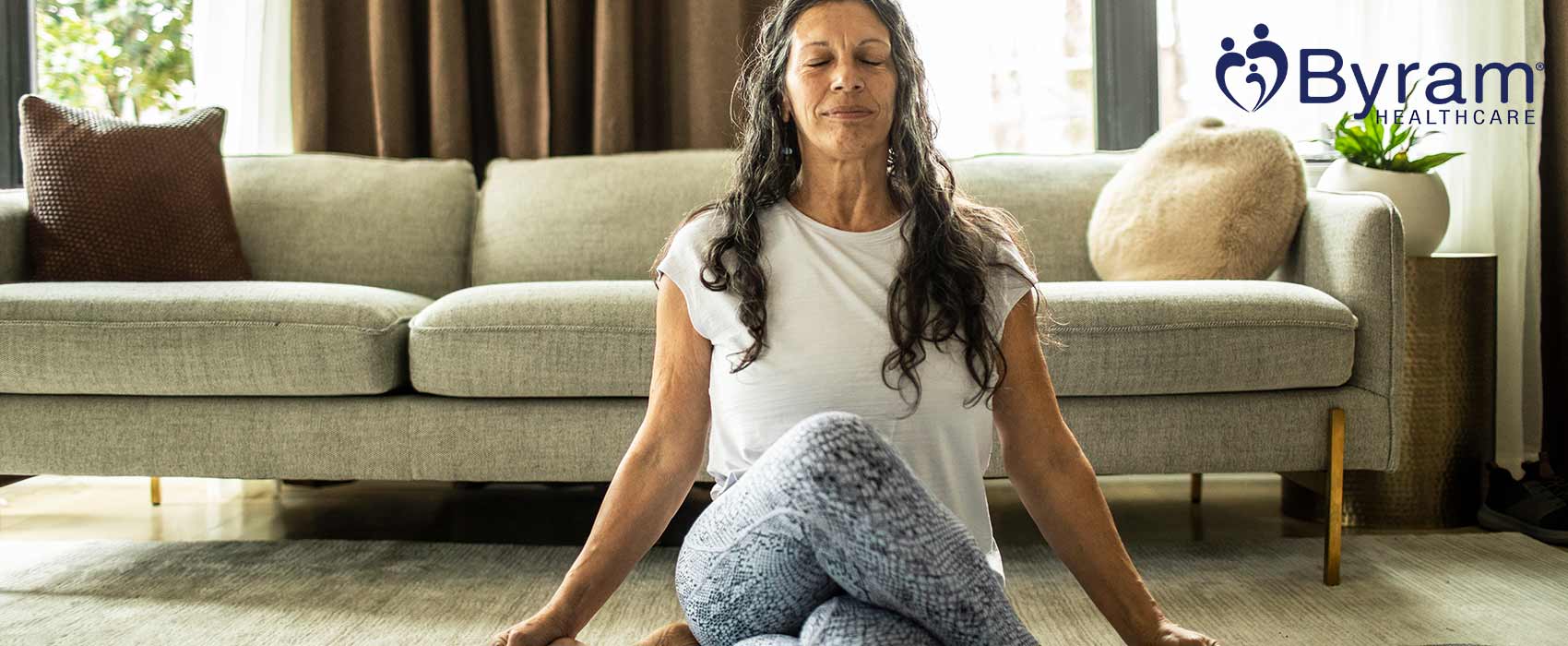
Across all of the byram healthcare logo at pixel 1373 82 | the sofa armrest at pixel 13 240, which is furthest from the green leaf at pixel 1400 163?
the sofa armrest at pixel 13 240

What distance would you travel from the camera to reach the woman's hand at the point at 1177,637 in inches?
38.3

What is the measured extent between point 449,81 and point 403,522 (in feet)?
3.74

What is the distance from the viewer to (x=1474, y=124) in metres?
→ 2.87

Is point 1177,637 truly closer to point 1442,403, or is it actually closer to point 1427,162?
point 1442,403

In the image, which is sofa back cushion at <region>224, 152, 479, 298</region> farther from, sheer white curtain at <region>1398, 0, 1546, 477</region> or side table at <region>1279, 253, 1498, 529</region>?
sheer white curtain at <region>1398, 0, 1546, 477</region>

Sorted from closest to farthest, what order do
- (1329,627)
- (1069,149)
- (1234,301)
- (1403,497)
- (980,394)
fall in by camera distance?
1. (980,394)
2. (1329,627)
3. (1234,301)
4. (1403,497)
5. (1069,149)

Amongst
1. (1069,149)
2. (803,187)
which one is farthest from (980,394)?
(1069,149)

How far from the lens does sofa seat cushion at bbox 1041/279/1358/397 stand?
191cm

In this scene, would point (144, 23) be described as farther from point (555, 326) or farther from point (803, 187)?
point (803, 187)

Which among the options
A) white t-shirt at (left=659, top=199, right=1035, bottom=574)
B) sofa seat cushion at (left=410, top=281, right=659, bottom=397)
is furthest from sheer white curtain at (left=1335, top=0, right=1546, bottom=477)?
white t-shirt at (left=659, top=199, right=1035, bottom=574)

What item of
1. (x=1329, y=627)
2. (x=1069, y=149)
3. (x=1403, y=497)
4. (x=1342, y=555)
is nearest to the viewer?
(x=1329, y=627)

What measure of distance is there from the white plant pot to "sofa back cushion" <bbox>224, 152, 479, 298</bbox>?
1.94 m

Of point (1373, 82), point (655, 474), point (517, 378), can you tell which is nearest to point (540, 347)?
point (517, 378)

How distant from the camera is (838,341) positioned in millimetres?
1096
